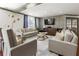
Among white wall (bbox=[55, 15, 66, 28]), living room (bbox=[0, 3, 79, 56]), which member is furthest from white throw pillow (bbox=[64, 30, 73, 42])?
white wall (bbox=[55, 15, 66, 28])

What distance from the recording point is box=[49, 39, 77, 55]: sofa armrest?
1.80m

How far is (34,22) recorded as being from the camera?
1.87 m

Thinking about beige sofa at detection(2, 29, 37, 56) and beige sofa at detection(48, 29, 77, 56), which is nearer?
beige sofa at detection(2, 29, 37, 56)

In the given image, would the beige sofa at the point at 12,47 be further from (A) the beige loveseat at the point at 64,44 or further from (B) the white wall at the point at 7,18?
(A) the beige loveseat at the point at 64,44

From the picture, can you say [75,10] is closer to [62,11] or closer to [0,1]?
[62,11]

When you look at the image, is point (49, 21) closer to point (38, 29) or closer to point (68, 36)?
point (38, 29)

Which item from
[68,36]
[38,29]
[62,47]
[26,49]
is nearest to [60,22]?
[68,36]

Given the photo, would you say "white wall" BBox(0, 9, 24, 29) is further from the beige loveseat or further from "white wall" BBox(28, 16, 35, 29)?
the beige loveseat

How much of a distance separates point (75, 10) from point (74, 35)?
0.47m

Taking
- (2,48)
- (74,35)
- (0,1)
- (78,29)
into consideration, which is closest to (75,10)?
(78,29)

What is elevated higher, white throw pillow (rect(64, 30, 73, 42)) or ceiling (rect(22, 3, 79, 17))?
ceiling (rect(22, 3, 79, 17))

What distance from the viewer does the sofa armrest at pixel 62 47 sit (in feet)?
5.90

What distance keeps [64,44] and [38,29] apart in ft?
2.05

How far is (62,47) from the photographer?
1977 millimetres
